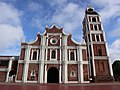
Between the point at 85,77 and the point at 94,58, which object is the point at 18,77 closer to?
the point at 85,77

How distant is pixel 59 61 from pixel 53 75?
3877 mm

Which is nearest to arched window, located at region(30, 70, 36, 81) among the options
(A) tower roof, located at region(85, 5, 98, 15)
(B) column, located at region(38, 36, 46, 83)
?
(B) column, located at region(38, 36, 46, 83)

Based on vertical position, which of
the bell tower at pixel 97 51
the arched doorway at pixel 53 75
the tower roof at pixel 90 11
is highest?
the tower roof at pixel 90 11

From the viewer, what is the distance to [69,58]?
33.2 metres

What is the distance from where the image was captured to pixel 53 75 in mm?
33906

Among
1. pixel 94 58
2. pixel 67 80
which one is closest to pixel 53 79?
pixel 67 80

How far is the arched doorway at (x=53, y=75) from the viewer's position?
33.2 metres

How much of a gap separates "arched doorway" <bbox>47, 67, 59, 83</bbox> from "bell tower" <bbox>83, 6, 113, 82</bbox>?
841cm

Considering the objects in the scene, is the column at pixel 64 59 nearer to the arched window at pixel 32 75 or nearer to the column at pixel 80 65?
the column at pixel 80 65

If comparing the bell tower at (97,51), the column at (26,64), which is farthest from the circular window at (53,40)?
the bell tower at (97,51)

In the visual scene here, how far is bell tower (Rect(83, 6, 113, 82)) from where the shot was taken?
116ft

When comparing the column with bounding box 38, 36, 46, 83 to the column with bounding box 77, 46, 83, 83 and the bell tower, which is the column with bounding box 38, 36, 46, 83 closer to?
the column with bounding box 77, 46, 83, 83

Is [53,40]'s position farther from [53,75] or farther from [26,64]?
[26,64]

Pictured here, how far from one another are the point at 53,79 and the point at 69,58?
6.19 metres
